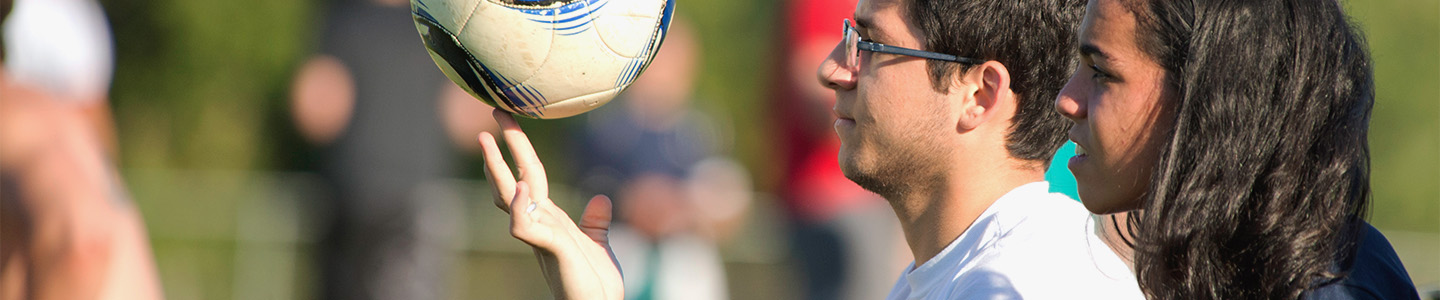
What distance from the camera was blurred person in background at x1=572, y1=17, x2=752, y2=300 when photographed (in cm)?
671

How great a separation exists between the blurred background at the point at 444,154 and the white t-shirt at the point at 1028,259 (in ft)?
1.93

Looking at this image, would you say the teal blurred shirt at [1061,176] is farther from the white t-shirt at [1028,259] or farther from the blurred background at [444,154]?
the white t-shirt at [1028,259]

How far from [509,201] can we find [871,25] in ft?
3.00

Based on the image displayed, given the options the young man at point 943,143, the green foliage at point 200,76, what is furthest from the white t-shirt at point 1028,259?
the green foliage at point 200,76

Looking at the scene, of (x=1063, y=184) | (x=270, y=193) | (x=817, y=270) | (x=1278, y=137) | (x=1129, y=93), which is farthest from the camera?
(x=270, y=193)

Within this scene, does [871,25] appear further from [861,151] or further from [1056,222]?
[1056,222]

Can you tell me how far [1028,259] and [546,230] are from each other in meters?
0.96

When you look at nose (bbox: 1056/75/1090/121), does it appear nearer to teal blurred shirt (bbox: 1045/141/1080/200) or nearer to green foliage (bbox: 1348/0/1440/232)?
teal blurred shirt (bbox: 1045/141/1080/200)

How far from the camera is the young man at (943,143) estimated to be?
8.49 feet

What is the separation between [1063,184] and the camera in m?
3.93

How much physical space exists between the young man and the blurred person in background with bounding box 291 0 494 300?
2936 mm

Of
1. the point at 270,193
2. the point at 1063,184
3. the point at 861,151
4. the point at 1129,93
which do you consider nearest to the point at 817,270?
the point at 1063,184

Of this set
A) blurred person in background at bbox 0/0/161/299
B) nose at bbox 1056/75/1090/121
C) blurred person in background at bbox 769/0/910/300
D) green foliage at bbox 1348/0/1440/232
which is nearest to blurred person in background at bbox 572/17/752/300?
blurred person in background at bbox 769/0/910/300

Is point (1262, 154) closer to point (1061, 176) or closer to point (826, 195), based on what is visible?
point (1061, 176)
